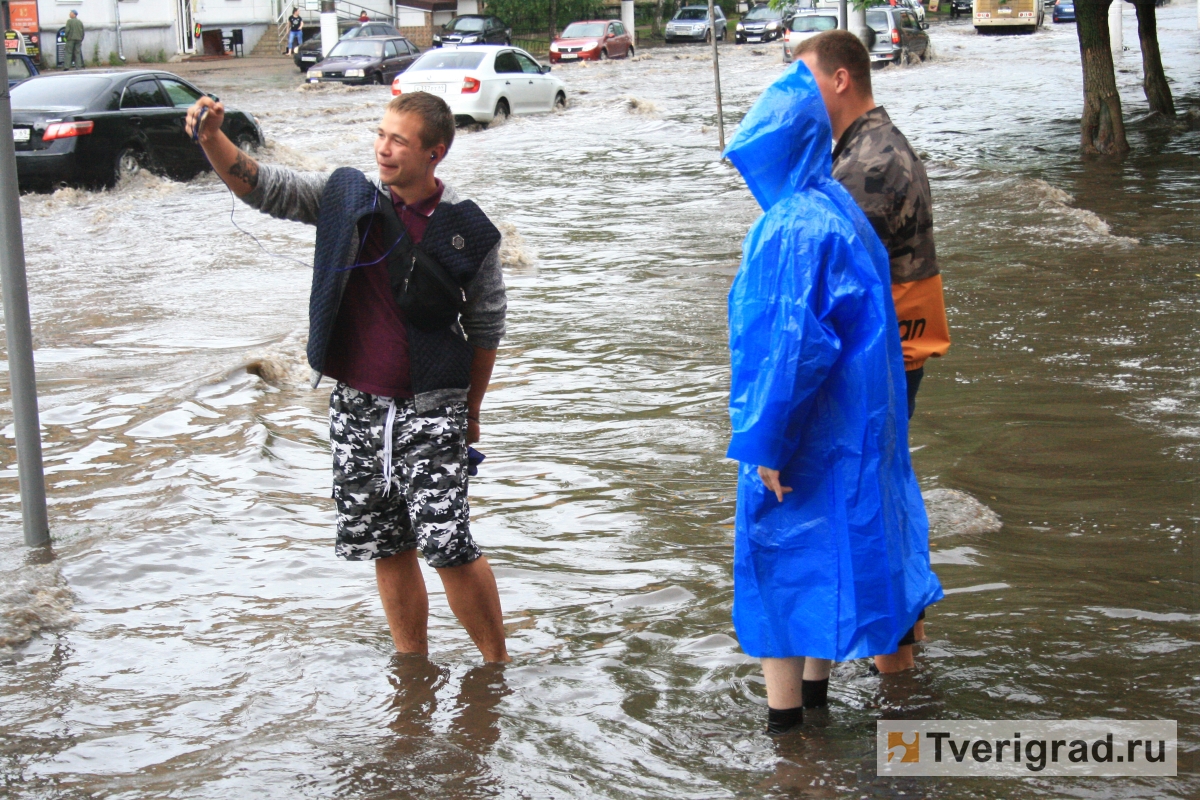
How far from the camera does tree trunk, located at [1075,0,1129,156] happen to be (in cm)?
1628

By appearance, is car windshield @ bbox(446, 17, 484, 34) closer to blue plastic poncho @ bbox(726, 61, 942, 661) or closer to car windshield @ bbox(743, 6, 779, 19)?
car windshield @ bbox(743, 6, 779, 19)

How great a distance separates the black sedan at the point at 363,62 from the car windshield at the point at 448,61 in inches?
320

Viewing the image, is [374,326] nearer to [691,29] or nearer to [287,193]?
[287,193]


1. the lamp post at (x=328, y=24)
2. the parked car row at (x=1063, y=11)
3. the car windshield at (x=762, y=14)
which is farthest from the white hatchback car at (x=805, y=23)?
the parked car row at (x=1063, y=11)

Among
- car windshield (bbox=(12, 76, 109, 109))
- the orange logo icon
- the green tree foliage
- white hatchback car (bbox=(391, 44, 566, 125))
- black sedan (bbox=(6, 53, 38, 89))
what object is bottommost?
the orange logo icon

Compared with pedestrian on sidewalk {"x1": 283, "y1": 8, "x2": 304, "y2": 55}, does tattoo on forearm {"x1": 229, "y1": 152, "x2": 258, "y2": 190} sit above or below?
below

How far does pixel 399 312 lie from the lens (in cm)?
368

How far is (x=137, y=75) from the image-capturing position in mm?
15891

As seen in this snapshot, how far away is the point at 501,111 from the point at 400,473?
21.7 meters

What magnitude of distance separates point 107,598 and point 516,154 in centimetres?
1630

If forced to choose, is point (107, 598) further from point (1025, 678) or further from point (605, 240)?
point (605, 240)

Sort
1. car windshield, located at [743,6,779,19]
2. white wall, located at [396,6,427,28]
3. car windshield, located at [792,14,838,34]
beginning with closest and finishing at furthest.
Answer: car windshield, located at [792,14,838,34] → car windshield, located at [743,6,779,19] → white wall, located at [396,6,427,28]

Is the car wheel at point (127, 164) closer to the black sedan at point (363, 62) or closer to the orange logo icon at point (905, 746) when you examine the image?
the orange logo icon at point (905, 746)

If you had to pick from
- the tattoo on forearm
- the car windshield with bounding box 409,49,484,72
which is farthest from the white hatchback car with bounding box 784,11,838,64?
the tattoo on forearm
